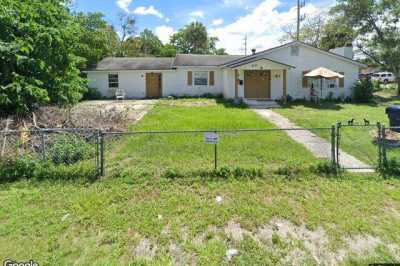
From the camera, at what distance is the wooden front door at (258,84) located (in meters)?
20.1

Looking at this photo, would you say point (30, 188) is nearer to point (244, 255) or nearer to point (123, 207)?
point (123, 207)

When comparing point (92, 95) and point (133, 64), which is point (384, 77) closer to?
point (133, 64)

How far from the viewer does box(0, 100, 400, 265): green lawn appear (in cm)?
337

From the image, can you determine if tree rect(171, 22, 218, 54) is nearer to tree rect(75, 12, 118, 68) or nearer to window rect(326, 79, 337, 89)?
tree rect(75, 12, 118, 68)

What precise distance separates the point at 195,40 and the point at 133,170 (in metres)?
50.8

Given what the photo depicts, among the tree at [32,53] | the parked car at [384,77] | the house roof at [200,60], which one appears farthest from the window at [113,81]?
the parked car at [384,77]

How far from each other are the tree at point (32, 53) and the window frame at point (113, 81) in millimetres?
14536

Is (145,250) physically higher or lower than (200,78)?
lower

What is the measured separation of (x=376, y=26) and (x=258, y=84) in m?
14.8

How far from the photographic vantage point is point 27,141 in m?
6.81

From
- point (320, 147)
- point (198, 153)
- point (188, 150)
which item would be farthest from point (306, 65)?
point (198, 153)

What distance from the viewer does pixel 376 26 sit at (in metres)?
25.8

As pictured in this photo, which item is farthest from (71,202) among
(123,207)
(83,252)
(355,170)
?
(355,170)

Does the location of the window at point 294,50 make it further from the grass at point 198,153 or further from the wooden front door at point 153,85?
the grass at point 198,153
